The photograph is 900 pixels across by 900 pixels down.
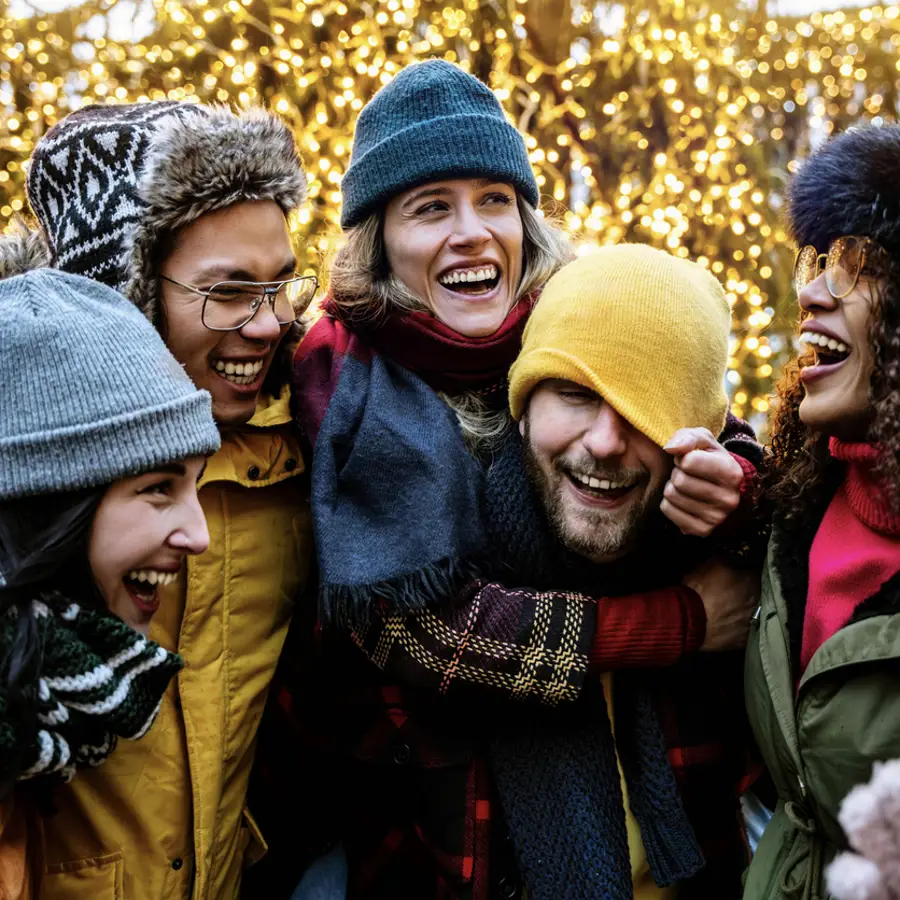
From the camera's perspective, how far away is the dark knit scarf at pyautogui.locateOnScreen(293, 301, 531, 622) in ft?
6.31

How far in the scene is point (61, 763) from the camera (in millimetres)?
1509

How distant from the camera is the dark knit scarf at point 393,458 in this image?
1.92 meters

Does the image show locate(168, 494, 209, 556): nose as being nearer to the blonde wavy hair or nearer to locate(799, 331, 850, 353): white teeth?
the blonde wavy hair

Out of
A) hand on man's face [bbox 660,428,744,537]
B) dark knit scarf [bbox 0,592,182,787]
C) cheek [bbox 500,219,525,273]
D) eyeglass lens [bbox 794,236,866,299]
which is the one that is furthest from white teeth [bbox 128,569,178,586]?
eyeglass lens [bbox 794,236,866,299]

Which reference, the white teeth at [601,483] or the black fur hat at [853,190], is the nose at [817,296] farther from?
the white teeth at [601,483]

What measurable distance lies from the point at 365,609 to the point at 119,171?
1100mm

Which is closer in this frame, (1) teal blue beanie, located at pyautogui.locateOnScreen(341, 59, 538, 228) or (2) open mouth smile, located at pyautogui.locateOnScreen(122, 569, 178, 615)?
(2) open mouth smile, located at pyautogui.locateOnScreen(122, 569, 178, 615)

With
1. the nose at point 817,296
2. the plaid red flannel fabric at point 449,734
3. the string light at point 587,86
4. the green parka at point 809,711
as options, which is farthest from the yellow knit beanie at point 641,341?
the string light at point 587,86

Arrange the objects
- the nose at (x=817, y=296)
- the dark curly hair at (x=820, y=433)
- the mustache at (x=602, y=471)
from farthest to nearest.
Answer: the mustache at (x=602, y=471) → the nose at (x=817, y=296) → the dark curly hair at (x=820, y=433)

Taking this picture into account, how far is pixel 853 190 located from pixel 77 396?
142 cm

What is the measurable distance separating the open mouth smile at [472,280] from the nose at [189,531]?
3.21 feet

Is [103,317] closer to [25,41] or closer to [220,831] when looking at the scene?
[220,831]

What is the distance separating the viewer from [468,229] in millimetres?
2371

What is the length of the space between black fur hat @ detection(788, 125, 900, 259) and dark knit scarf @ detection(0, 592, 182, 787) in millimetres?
1451
